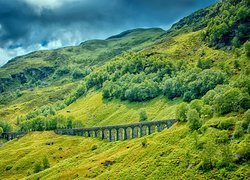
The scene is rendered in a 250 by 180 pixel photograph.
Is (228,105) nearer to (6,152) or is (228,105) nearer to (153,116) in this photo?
(153,116)

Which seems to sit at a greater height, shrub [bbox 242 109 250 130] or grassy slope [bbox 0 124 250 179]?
shrub [bbox 242 109 250 130]

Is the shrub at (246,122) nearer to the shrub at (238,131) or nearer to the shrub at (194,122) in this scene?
the shrub at (238,131)

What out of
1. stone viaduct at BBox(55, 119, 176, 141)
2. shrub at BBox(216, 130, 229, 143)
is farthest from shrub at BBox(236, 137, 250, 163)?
stone viaduct at BBox(55, 119, 176, 141)

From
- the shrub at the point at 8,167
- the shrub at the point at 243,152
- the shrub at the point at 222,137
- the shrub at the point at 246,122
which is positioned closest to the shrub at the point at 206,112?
the shrub at the point at 222,137

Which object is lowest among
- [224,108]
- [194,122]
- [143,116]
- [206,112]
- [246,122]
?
[143,116]

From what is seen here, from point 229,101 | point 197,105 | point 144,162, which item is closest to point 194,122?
point 229,101

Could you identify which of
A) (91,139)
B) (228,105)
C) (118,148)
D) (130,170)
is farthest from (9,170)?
(228,105)

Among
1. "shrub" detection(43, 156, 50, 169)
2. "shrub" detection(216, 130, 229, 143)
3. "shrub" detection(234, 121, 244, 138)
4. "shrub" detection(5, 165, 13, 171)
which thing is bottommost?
"shrub" detection(5, 165, 13, 171)

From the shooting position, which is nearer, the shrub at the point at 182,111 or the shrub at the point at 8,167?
the shrub at the point at 182,111

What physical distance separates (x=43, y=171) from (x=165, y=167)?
68.0 metres

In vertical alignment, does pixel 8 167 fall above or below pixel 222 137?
below

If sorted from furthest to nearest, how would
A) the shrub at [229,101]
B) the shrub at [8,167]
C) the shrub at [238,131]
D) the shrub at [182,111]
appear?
the shrub at [8,167] < the shrub at [182,111] < the shrub at [229,101] < the shrub at [238,131]

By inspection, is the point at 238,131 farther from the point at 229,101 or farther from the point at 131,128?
the point at 131,128

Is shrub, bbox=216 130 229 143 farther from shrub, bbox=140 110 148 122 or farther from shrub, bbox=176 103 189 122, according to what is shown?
shrub, bbox=140 110 148 122
